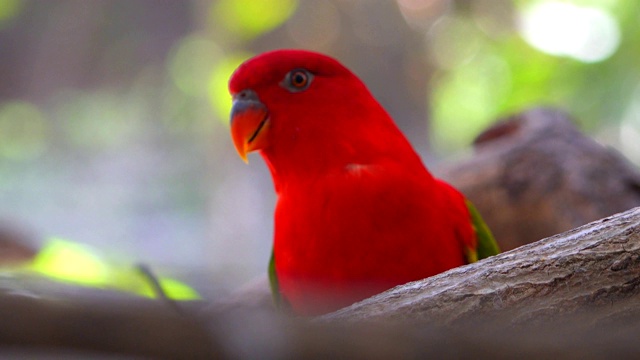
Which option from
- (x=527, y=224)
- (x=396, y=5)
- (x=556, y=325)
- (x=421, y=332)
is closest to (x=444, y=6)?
(x=396, y=5)

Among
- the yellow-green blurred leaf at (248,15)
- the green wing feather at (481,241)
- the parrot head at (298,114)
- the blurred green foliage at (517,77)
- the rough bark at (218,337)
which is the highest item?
the yellow-green blurred leaf at (248,15)

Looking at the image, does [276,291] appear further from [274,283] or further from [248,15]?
[248,15]

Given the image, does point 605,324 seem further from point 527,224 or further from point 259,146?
point 527,224

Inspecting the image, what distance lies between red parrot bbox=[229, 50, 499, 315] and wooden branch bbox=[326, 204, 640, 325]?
0.36m

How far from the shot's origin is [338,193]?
1.45 metres

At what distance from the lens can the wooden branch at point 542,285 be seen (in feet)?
3.02

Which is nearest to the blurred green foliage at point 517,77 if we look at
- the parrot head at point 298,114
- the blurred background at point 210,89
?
the blurred background at point 210,89

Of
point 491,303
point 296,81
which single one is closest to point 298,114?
point 296,81

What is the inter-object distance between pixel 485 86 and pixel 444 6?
1.03m

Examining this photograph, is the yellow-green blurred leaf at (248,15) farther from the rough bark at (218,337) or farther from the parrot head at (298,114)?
the rough bark at (218,337)

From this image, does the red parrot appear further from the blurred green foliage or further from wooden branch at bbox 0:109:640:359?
the blurred green foliage

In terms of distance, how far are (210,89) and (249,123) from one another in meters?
2.83

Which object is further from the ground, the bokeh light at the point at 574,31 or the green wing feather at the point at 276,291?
the bokeh light at the point at 574,31

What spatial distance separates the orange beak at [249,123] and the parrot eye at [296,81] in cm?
8
